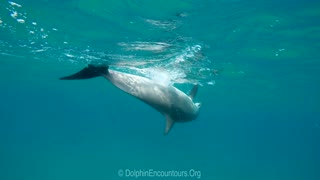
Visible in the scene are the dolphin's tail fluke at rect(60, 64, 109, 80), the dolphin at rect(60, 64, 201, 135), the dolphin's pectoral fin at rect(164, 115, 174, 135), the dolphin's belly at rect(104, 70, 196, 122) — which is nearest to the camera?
the dolphin's tail fluke at rect(60, 64, 109, 80)

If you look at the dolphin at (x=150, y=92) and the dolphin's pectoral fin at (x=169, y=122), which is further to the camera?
the dolphin's pectoral fin at (x=169, y=122)

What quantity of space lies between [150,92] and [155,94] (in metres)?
0.20

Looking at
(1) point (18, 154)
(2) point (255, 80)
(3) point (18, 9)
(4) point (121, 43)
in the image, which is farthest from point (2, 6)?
(1) point (18, 154)

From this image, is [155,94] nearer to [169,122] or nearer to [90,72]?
[169,122]

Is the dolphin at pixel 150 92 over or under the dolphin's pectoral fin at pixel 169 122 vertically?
over

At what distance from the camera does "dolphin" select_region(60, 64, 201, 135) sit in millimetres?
9492

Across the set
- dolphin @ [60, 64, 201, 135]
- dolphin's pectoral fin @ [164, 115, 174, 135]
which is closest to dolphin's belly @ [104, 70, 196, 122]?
dolphin @ [60, 64, 201, 135]

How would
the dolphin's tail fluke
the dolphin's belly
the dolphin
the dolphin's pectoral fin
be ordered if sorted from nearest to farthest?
1. the dolphin's tail fluke
2. the dolphin
3. the dolphin's belly
4. the dolphin's pectoral fin

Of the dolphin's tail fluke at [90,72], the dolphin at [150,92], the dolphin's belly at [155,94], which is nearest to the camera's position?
the dolphin's tail fluke at [90,72]

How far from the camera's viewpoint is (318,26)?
46.7 ft

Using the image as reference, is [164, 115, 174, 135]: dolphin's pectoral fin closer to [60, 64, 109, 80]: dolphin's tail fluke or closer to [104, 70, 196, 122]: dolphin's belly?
[104, 70, 196, 122]: dolphin's belly

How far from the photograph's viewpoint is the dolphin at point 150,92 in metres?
9.49

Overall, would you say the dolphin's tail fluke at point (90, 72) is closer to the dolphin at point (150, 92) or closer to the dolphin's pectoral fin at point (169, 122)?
the dolphin at point (150, 92)

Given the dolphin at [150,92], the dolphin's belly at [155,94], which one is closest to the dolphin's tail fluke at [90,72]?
the dolphin at [150,92]
